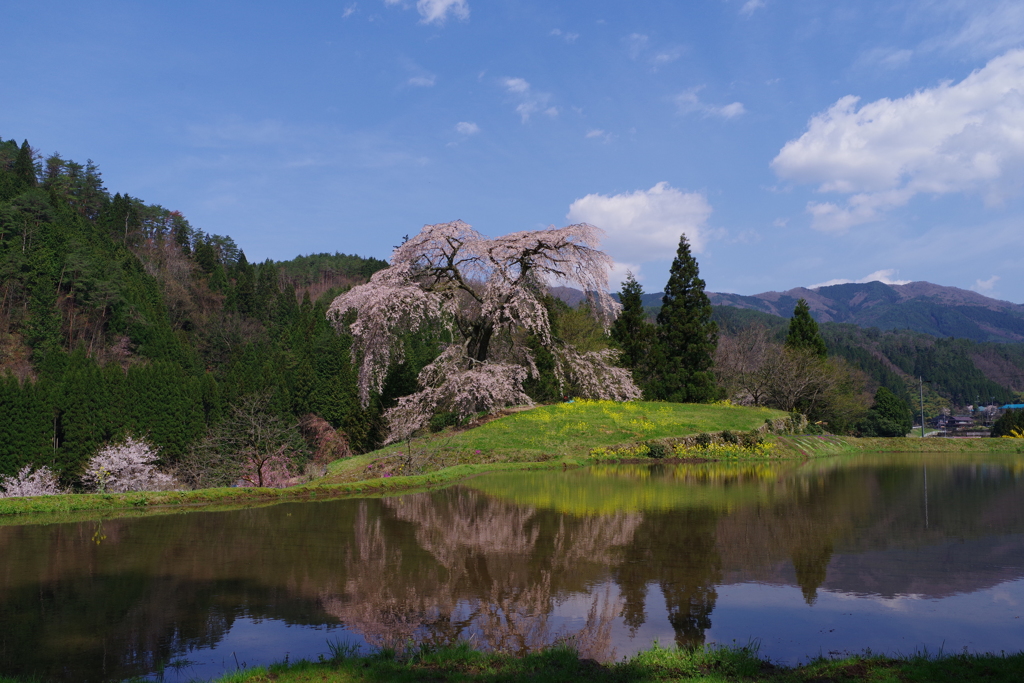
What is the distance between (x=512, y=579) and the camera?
753 centimetres

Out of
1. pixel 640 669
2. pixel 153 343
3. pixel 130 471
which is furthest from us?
pixel 153 343

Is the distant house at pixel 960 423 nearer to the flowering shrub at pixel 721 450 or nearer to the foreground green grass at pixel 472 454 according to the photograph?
the foreground green grass at pixel 472 454

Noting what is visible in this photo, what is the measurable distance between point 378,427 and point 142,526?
23.3 metres

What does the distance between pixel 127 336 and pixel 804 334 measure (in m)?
70.1

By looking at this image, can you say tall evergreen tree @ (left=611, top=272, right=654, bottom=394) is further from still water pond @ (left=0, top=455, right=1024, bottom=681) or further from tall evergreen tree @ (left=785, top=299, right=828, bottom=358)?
still water pond @ (left=0, top=455, right=1024, bottom=681)

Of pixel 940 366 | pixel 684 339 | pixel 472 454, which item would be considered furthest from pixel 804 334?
pixel 940 366

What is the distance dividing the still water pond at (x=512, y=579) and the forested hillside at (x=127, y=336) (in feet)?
69.4

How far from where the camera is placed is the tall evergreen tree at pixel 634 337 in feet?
116

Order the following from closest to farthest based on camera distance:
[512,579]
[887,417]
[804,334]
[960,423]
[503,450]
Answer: [512,579]
[503,450]
[804,334]
[887,417]
[960,423]

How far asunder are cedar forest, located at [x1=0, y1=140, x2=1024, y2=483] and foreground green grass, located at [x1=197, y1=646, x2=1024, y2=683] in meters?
20.1

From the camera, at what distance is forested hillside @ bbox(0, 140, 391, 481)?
48.4 metres

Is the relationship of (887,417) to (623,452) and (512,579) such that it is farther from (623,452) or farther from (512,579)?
(512,579)

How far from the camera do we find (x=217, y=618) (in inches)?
253

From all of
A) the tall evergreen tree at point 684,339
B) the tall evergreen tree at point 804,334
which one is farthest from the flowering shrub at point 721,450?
the tall evergreen tree at point 804,334
